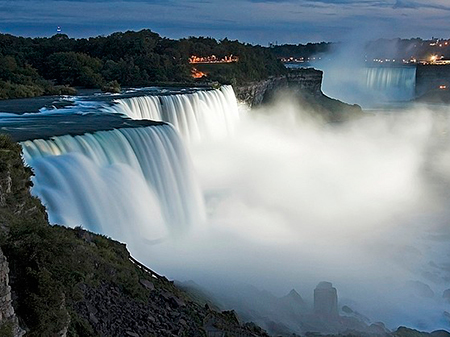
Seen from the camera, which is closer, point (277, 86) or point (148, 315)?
point (148, 315)

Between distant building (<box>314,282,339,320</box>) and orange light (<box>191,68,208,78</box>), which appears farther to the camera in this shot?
orange light (<box>191,68,208,78</box>)

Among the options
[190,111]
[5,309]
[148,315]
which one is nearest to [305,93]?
[190,111]

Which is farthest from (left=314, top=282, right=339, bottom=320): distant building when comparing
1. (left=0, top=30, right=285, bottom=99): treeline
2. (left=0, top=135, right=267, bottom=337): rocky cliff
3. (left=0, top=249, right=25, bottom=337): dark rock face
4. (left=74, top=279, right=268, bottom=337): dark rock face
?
(left=0, top=30, right=285, bottom=99): treeline

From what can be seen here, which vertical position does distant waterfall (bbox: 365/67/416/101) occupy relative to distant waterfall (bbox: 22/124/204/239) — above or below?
below

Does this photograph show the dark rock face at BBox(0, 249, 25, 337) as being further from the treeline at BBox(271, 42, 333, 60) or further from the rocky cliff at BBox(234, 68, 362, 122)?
the treeline at BBox(271, 42, 333, 60)

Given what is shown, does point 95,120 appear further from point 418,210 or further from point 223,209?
point 418,210

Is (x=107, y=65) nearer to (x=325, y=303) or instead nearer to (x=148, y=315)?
(x=325, y=303)

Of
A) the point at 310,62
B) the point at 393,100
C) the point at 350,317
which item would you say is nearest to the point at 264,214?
the point at 350,317
